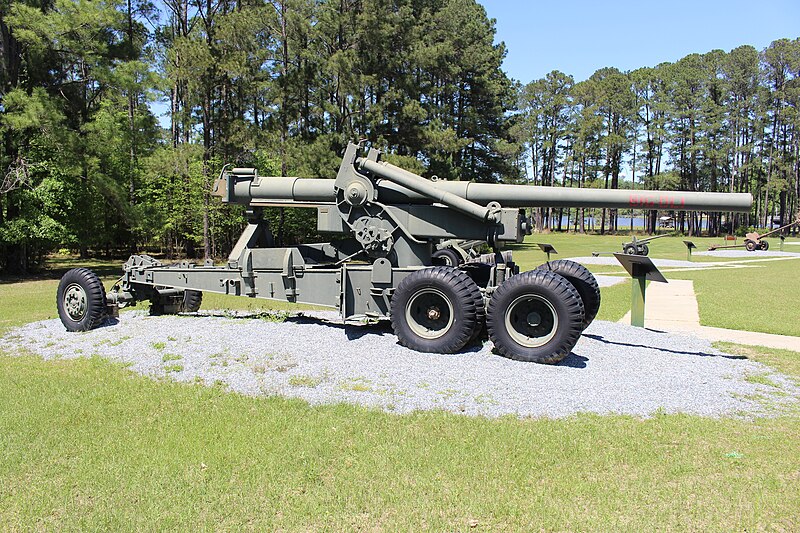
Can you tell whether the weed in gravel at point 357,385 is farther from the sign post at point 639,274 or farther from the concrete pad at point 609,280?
the concrete pad at point 609,280

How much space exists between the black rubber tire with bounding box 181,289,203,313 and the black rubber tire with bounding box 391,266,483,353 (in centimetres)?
411

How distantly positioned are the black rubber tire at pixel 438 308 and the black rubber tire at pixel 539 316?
26 cm

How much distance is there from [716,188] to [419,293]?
65.5 metres

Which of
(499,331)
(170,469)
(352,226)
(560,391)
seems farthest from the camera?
(352,226)

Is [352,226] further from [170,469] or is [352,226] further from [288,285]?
[170,469]

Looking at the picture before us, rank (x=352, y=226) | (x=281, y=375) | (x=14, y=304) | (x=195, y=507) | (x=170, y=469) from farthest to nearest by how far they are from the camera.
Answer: (x=14, y=304) < (x=352, y=226) < (x=281, y=375) < (x=170, y=469) < (x=195, y=507)

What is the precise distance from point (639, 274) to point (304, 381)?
5.06m

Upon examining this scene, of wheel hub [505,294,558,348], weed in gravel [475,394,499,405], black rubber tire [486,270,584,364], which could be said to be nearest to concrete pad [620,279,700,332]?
wheel hub [505,294,558,348]

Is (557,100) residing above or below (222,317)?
above

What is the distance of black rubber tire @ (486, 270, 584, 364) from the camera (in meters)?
6.07

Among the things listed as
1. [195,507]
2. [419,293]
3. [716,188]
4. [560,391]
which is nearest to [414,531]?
[195,507]

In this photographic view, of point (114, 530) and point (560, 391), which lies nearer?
point (114, 530)

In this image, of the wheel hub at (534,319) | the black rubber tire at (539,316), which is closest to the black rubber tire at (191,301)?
the black rubber tire at (539,316)

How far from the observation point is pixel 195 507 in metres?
3.40
